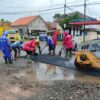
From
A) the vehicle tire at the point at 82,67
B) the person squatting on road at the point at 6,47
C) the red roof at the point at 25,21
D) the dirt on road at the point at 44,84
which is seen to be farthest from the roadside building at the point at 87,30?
the dirt on road at the point at 44,84

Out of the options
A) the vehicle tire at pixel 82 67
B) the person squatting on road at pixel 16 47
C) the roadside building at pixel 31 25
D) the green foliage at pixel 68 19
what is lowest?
the roadside building at pixel 31 25

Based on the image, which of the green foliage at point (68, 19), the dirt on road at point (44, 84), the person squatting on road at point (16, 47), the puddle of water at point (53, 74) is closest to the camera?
the dirt on road at point (44, 84)

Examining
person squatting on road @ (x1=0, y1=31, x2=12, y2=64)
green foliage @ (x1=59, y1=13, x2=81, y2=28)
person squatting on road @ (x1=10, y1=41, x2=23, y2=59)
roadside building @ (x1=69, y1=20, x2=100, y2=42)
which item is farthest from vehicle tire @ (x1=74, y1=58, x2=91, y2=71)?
green foliage @ (x1=59, y1=13, x2=81, y2=28)

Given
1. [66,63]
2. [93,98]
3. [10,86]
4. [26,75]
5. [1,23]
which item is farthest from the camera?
[1,23]

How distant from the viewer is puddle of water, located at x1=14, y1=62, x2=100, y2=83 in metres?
13.9

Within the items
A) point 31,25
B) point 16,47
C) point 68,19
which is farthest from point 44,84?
point 31,25

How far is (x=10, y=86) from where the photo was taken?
11.9m

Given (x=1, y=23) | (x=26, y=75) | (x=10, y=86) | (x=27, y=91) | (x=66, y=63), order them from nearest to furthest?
(x=27, y=91)
(x=10, y=86)
(x=26, y=75)
(x=66, y=63)
(x=1, y=23)

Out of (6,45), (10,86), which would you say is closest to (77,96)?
(10,86)

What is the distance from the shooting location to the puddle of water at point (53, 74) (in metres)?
13.9

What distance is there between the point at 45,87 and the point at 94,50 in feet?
14.1

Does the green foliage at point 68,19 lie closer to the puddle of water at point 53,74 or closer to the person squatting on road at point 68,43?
the person squatting on road at point 68,43

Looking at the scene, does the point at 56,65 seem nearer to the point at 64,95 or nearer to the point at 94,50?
the point at 94,50

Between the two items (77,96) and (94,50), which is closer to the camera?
(77,96)
